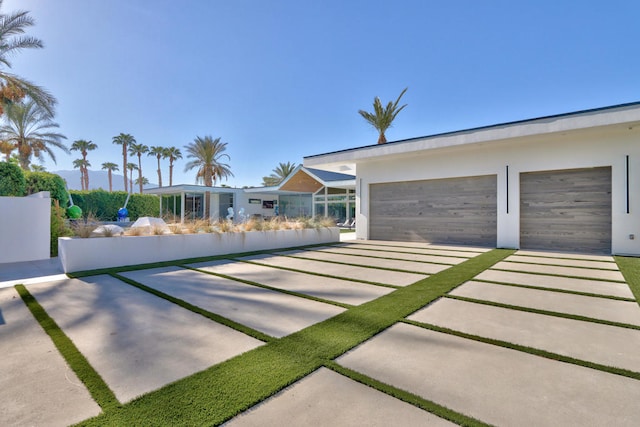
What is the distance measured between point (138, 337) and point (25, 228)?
7.26 meters

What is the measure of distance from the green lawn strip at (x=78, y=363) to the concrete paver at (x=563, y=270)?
650 centimetres

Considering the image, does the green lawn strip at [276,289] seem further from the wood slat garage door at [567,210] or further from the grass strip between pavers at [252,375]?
the wood slat garage door at [567,210]

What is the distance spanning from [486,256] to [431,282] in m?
3.68

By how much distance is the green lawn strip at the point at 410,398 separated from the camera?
1.64 metres

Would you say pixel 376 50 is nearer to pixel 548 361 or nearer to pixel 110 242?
pixel 110 242

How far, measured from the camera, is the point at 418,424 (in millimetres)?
1620

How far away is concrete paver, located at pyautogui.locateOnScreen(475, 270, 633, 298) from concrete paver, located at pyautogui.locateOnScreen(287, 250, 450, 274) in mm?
921

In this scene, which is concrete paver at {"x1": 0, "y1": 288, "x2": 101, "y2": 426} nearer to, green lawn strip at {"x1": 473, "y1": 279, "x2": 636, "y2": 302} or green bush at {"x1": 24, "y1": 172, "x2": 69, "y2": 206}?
green lawn strip at {"x1": 473, "y1": 279, "x2": 636, "y2": 302}

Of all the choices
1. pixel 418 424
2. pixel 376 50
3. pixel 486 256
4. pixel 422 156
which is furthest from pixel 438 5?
pixel 418 424

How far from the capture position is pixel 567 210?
8664mm

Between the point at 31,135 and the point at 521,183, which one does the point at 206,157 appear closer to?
the point at 31,135

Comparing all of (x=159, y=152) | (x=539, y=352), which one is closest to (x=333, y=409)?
(x=539, y=352)

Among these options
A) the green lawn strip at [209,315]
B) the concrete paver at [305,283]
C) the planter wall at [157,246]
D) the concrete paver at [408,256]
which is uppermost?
the planter wall at [157,246]

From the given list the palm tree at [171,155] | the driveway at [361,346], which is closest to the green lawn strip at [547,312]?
the driveway at [361,346]
